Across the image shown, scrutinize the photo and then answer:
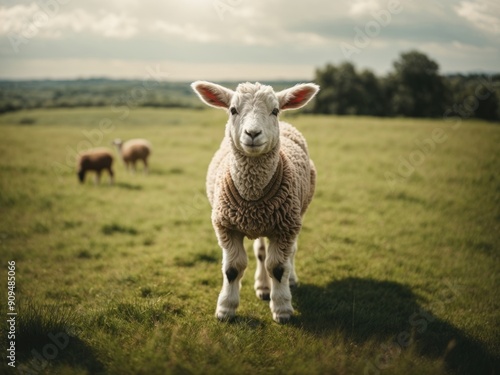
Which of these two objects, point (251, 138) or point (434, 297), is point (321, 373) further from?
point (434, 297)

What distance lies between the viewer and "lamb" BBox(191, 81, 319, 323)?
3.61 metres

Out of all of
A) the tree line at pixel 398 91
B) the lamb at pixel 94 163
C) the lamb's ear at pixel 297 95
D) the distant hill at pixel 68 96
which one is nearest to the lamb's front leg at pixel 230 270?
the lamb's ear at pixel 297 95

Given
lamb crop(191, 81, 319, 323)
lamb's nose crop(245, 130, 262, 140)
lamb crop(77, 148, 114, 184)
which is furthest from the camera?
lamb crop(77, 148, 114, 184)

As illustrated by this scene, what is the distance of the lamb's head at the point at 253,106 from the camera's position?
3.37 metres

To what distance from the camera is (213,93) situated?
3906 mm

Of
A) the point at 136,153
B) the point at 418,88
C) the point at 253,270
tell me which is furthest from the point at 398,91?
the point at 253,270

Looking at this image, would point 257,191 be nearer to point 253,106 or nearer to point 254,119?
point 254,119

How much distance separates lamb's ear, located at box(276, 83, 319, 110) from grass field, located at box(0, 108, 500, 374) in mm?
2443

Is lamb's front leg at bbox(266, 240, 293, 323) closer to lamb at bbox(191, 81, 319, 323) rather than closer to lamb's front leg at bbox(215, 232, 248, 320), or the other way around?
lamb at bbox(191, 81, 319, 323)

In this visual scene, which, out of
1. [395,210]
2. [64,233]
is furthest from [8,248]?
[395,210]

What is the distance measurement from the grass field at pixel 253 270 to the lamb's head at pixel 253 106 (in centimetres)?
188

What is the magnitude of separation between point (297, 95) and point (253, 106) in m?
0.71

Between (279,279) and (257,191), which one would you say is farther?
(279,279)

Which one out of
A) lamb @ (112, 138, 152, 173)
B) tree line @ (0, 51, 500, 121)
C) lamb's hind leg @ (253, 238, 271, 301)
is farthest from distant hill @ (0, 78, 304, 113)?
lamb's hind leg @ (253, 238, 271, 301)
